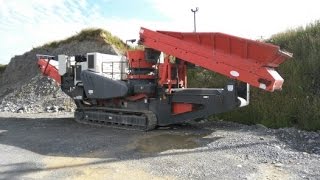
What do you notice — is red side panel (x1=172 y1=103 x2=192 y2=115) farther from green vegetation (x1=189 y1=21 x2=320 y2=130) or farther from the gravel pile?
the gravel pile

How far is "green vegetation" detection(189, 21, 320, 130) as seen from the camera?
45.1 feet

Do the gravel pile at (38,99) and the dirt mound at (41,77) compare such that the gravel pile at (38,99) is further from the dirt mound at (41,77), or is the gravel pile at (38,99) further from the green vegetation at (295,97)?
the green vegetation at (295,97)

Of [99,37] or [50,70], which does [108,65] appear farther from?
[99,37]

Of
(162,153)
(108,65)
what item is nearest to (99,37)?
(108,65)

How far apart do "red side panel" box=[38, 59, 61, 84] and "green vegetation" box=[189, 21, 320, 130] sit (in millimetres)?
6011

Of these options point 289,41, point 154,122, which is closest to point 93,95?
point 154,122

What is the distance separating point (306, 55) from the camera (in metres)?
16.3

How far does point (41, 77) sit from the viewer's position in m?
27.9

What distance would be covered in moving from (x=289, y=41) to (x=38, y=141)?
1058 cm

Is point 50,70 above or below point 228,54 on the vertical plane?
below

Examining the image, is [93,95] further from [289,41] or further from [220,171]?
[289,41]

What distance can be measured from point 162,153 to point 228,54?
329 cm

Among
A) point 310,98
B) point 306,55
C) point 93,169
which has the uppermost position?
point 306,55

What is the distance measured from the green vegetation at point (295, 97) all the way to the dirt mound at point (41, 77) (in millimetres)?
9066
